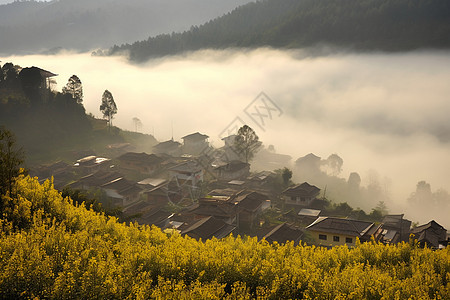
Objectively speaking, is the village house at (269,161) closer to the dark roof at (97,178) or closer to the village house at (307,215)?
the village house at (307,215)

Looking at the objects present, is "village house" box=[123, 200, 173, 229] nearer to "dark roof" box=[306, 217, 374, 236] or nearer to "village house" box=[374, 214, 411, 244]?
"dark roof" box=[306, 217, 374, 236]

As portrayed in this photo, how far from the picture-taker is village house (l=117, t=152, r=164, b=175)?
5856 centimetres

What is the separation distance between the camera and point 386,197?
248 feet

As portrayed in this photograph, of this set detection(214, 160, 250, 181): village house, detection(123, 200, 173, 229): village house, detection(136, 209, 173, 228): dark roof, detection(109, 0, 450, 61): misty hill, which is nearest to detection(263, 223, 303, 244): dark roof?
detection(123, 200, 173, 229): village house

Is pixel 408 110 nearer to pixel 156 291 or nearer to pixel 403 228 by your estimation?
pixel 403 228

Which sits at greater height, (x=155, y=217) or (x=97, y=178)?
(x=97, y=178)

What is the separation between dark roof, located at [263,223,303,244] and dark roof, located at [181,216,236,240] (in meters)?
4.12

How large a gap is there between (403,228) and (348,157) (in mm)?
87601

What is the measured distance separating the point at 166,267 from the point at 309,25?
202m

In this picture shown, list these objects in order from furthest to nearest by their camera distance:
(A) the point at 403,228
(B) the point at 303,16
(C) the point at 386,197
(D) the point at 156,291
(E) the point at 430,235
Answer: (B) the point at 303,16 → (C) the point at 386,197 → (A) the point at 403,228 → (E) the point at 430,235 → (D) the point at 156,291

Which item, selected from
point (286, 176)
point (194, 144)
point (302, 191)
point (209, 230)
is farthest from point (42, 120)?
point (302, 191)

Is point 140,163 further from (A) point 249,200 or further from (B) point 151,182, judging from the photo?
(A) point 249,200

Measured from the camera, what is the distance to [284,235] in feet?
113

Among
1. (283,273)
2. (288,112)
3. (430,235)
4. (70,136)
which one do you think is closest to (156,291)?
(283,273)
